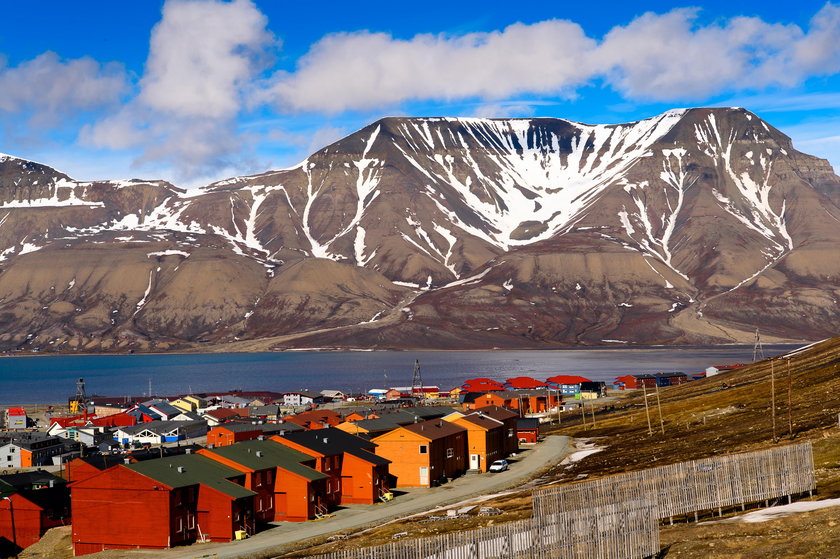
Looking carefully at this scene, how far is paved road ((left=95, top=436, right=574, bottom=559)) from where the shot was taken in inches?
2053

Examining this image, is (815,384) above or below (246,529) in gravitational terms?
above

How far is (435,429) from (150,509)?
2829cm

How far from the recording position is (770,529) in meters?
32.7

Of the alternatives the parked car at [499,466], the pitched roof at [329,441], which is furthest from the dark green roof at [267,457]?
the parked car at [499,466]

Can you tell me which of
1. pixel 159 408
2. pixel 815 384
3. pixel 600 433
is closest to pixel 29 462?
pixel 159 408

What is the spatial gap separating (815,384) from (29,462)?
3017 inches

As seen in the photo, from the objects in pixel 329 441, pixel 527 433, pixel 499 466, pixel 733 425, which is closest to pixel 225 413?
pixel 527 433

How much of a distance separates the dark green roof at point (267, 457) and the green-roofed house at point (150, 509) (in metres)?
5.38

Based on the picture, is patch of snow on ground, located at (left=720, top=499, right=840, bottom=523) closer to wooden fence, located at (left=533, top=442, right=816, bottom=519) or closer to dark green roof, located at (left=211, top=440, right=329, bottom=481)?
wooden fence, located at (left=533, top=442, right=816, bottom=519)

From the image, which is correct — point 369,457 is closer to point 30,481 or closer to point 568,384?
point 30,481

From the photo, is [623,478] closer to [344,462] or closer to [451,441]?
[344,462]

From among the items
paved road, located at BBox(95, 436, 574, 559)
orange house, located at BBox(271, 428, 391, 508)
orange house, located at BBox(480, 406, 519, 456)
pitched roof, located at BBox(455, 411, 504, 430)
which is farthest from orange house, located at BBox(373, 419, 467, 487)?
orange house, located at BBox(480, 406, 519, 456)

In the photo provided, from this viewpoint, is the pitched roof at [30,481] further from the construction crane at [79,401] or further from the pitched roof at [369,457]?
the construction crane at [79,401]

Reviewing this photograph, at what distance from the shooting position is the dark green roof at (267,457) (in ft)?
205
